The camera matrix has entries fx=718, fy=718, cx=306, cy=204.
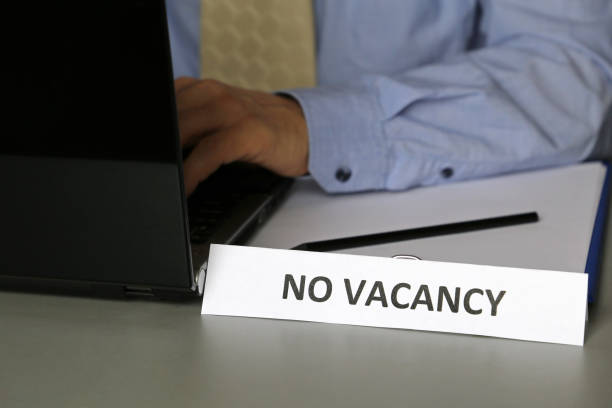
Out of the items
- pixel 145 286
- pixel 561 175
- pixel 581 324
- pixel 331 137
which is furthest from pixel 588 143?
pixel 145 286

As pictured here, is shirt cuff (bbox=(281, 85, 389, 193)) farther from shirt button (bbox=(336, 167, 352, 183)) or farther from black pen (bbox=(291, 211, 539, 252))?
black pen (bbox=(291, 211, 539, 252))

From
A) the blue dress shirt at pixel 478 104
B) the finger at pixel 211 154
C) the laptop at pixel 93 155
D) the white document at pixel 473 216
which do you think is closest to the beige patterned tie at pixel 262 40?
the blue dress shirt at pixel 478 104

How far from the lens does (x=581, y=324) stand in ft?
1.44

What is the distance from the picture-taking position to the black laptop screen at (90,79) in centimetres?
38

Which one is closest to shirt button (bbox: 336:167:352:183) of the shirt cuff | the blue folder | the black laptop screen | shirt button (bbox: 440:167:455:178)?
the shirt cuff

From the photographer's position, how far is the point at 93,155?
421 millimetres

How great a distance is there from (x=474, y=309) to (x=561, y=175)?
0.41m

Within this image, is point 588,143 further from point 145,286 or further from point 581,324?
point 145,286

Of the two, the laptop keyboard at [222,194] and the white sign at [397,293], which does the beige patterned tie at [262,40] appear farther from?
the white sign at [397,293]

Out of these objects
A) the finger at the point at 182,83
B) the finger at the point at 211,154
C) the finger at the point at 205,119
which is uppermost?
the finger at the point at 182,83

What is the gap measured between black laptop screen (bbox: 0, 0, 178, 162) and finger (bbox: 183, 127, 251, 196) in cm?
21

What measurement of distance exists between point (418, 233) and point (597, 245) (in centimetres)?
14

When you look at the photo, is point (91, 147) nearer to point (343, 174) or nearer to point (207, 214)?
point (207, 214)

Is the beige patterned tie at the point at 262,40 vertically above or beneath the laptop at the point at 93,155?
beneath
